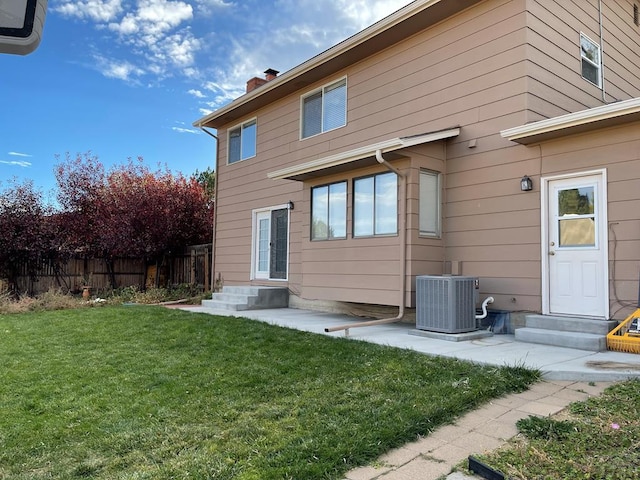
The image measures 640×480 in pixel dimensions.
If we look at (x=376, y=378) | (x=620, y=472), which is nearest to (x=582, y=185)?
(x=376, y=378)

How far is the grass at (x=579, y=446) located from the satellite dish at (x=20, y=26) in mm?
2633

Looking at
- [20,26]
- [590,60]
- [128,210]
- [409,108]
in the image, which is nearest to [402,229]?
[409,108]

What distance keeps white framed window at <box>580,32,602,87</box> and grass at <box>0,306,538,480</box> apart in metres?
5.89

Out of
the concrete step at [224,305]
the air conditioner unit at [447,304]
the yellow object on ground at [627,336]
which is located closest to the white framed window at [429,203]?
the air conditioner unit at [447,304]

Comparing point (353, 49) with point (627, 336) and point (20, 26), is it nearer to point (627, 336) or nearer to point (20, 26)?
point (627, 336)

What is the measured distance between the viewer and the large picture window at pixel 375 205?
696 centimetres

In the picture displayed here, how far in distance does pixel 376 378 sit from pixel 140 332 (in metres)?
3.85

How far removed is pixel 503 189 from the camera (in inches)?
255

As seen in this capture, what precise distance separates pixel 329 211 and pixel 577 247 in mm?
3925

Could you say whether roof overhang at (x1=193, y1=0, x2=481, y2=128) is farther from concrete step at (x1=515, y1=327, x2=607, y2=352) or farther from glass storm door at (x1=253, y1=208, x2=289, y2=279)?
concrete step at (x1=515, y1=327, x2=607, y2=352)

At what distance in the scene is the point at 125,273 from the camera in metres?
13.8

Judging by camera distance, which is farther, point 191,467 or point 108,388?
point 108,388

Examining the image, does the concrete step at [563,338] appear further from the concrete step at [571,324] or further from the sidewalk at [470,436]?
the sidewalk at [470,436]

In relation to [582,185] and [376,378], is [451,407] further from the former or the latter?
[582,185]
